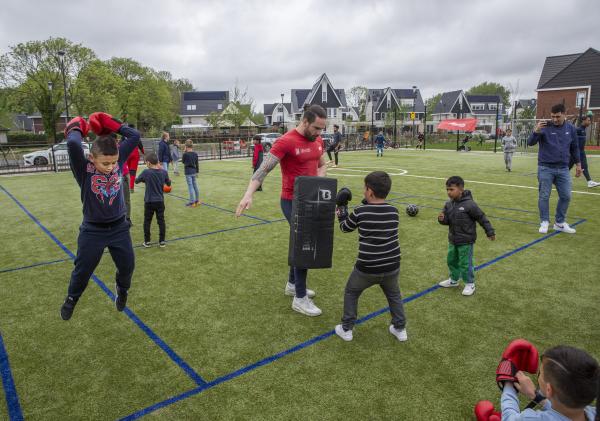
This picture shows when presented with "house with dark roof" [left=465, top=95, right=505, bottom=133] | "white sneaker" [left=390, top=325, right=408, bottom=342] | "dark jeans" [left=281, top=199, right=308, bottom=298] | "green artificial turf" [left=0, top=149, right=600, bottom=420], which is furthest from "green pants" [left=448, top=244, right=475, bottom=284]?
"house with dark roof" [left=465, top=95, right=505, bottom=133]

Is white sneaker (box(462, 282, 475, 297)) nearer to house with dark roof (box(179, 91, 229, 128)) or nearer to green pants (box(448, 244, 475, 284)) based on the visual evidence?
green pants (box(448, 244, 475, 284))

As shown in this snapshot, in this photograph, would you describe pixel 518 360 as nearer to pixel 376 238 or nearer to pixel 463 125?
pixel 376 238

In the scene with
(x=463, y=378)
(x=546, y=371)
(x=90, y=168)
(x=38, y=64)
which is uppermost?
(x=38, y=64)

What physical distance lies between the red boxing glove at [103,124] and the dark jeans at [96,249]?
89 cm

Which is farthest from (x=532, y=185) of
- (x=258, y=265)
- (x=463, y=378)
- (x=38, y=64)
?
(x=38, y=64)

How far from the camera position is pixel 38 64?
1679 inches

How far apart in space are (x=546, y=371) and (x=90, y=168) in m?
3.93

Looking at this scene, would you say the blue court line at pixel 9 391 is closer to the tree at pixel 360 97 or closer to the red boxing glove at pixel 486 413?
the red boxing glove at pixel 486 413

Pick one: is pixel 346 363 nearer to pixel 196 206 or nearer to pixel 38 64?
pixel 196 206

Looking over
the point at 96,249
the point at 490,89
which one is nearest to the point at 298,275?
the point at 96,249

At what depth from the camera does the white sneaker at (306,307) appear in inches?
184

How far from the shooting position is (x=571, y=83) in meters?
46.3

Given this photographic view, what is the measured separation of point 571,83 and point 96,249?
184ft

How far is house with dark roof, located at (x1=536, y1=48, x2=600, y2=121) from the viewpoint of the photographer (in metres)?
44.4
